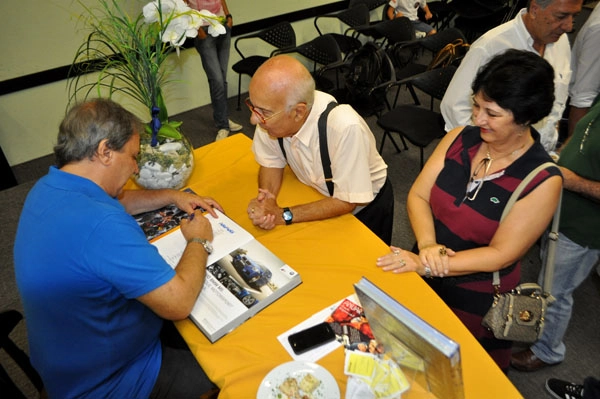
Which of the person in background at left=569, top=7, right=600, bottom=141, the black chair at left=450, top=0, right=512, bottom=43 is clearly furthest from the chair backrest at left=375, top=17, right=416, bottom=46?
the person in background at left=569, top=7, right=600, bottom=141

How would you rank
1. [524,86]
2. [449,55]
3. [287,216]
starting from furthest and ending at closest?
[449,55] < [287,216] < [524,86]

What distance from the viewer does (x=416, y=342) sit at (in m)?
0.82

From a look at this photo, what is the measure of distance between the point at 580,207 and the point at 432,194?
64cm

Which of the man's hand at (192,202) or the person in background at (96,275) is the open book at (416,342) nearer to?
the person in background at (96,275)

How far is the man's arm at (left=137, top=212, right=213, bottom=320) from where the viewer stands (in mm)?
1220

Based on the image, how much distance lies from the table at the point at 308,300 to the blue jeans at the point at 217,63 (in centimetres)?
238

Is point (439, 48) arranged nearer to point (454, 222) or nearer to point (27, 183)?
point (454, 222)

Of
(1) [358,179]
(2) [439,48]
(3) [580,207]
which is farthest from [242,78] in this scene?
(3) [580,207]

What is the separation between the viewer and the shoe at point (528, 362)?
6.82 feet

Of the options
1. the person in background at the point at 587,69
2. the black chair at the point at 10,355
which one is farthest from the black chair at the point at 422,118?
the black chair at the point at 10,355

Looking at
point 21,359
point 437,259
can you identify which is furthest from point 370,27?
point 21,359

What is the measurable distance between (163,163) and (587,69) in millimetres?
2375

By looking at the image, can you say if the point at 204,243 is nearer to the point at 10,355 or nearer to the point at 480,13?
the point at 10,355

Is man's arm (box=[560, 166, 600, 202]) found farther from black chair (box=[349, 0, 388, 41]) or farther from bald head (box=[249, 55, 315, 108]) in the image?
black chair (box=[349, 0, 388, 41])
